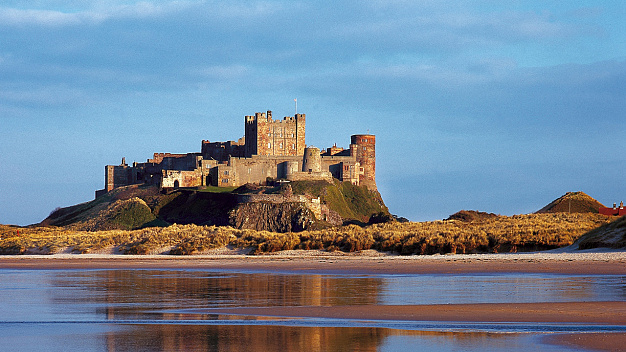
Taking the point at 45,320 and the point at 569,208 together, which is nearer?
the point at 45,320

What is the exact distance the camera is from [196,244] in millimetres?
37125

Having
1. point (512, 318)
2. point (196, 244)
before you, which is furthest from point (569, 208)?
point (512, 318)

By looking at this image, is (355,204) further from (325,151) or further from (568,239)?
(568,239)

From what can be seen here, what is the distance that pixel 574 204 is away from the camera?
49.4 metres

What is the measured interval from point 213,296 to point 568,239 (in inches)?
753

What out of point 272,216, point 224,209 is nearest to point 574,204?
point 272,216

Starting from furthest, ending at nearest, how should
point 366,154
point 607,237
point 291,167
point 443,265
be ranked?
point 366,154, point 291,167, point 607,237, point 443,265

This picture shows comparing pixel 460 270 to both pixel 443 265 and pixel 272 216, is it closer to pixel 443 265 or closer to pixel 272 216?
pixel 443 265

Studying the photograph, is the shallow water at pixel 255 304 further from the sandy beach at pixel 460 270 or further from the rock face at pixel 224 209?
the rock face at pixel 224 209

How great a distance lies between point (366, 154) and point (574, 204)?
48.6 meters

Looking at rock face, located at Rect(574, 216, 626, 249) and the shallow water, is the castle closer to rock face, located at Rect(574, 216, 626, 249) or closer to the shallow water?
rock face, located at Rect(574, 216, 626, 249)

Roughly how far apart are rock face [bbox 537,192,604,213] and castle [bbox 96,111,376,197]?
3770cm

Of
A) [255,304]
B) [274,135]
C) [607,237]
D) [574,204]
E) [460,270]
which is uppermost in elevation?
[274,135]

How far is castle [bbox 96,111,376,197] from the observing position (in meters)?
86.6
